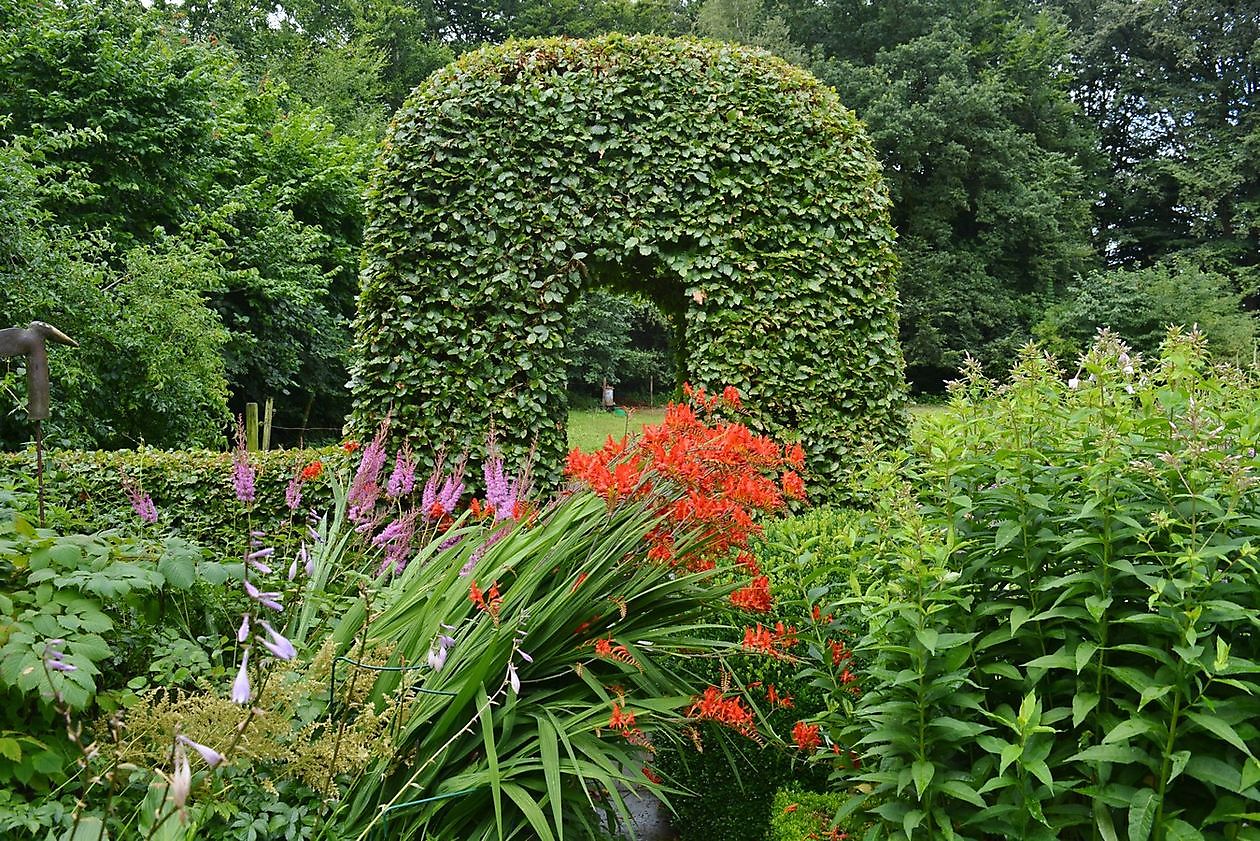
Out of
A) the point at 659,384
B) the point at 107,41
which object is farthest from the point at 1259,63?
the point at 107,41

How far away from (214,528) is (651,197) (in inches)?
121

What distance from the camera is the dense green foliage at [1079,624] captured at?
1.41 m

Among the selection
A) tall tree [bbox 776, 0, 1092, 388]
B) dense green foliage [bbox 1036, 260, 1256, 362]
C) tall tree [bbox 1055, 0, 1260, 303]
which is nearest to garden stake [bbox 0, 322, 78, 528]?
dense green foliage [bbox 1036, 260, 1256, 362]

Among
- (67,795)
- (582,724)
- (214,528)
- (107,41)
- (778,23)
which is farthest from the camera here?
(778,23)

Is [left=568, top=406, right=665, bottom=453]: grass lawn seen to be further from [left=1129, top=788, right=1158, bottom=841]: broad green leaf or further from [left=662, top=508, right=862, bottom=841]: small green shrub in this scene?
[left=1129, top=788, right=1158, bottom=841]: broad green leaf

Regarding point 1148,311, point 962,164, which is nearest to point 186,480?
point 1148,311

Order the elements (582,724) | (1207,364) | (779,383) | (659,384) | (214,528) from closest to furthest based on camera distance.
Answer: (1207,364)
(582,724)
(214,528)
(779,383)
(659,384)

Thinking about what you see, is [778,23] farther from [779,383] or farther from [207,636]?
[207,636]

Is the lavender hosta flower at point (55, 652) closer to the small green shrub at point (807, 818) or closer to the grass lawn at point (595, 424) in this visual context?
the small green shrub at point (807, 818)

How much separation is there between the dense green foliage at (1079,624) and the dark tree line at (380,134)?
5708mm

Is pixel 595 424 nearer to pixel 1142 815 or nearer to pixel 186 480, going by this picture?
pixel 186 480

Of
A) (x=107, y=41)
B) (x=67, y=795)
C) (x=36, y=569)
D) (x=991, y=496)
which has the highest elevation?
(x=107, y=41)

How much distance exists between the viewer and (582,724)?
2014 mm

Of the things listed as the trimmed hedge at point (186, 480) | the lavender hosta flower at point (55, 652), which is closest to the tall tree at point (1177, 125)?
the trimmed hedge at point (186, 480)
